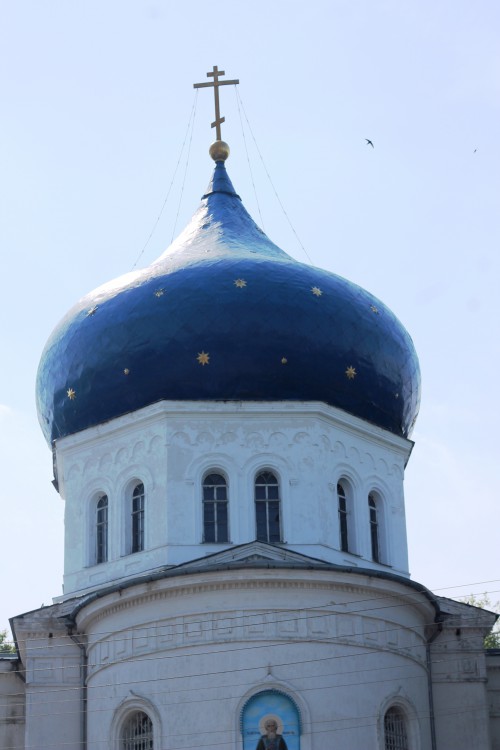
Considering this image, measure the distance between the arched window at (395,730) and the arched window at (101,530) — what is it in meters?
5.22

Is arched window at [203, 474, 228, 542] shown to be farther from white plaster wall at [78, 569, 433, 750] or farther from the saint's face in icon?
the saint's face in icon

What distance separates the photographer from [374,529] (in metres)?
24.8

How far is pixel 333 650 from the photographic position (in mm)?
21344

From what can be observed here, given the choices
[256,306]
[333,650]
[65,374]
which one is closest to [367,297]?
[256,306]

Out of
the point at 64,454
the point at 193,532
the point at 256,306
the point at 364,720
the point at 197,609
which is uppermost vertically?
the point at 256,306

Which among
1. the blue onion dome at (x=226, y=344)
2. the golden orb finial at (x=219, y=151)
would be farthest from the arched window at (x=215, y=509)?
the golden orb finial at (x=219, y=151)

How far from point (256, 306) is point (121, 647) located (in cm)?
598

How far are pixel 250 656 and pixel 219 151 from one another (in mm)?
11332

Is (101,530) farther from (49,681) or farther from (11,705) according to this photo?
(11,705)

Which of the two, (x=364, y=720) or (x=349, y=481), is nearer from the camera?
(x=364, y=720)

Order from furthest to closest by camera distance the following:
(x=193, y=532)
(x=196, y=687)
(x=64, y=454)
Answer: (x=64, y=454) → (x=193, y=532) → (x=196, y=687)

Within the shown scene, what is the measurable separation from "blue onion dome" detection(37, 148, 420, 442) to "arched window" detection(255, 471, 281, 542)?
1304 millimetres

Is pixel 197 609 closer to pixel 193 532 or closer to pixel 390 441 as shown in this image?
pixel 193 532

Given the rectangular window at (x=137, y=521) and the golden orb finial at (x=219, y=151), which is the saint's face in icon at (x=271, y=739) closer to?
the rectangular window at (x=137, y=521)
